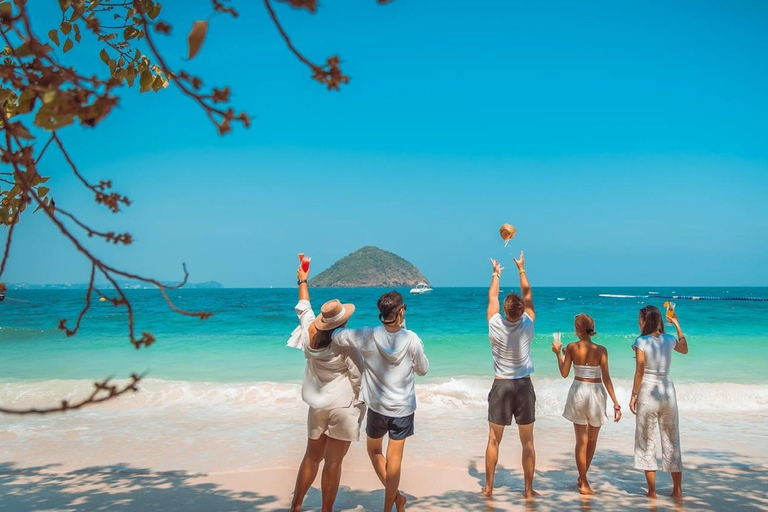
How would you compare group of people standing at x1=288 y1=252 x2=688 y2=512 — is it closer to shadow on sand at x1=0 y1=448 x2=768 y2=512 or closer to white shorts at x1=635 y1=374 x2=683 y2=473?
white shorts at x1=635 y1=374 x2=683 y2=473

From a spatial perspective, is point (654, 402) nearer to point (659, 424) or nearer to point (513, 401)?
point (659, 424)

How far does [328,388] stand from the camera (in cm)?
443

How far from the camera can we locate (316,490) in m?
5.69

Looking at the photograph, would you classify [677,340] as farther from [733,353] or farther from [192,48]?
[733,353]

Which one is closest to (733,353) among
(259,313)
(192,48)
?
(192,48)

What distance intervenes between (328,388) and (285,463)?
2.62 metres

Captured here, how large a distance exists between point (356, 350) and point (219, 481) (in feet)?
8.16

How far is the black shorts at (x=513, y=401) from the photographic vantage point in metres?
5.25

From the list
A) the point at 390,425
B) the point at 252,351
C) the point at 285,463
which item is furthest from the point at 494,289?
the point at 252,351

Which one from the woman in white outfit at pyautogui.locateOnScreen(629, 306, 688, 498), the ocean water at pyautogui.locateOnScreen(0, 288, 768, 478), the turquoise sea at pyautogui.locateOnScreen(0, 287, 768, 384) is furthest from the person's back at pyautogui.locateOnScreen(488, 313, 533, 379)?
the turquoise sea at pyautogui.locateOnScreen(0, 287, 768, 384)

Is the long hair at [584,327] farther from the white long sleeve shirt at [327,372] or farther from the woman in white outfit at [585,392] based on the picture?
the white long sleeve shirt at [327,372]

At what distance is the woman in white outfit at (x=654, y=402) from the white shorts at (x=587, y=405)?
31cm

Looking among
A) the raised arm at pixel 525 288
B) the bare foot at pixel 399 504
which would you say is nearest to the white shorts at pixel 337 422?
the bare foot at pixel 399 504

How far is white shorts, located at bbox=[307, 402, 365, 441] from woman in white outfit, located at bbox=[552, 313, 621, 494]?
2044 millimetres
